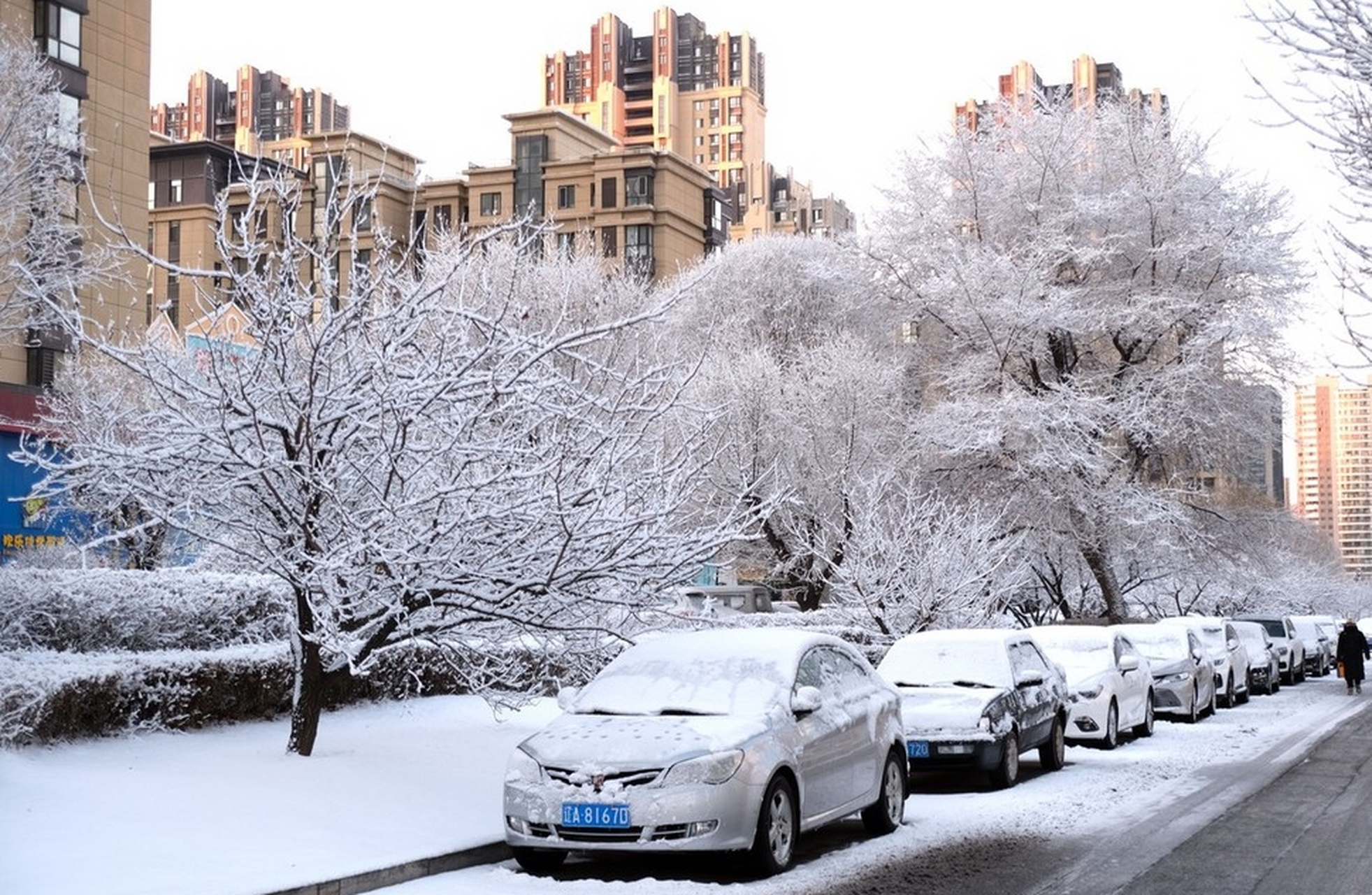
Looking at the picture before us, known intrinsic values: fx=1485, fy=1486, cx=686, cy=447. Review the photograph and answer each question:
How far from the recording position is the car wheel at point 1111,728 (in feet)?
63.1

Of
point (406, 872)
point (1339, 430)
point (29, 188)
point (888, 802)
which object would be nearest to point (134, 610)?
point (406, 872)

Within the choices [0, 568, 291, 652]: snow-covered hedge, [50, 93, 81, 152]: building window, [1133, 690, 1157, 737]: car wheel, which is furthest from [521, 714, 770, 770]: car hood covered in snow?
[50, 93, 81, 152]: building window

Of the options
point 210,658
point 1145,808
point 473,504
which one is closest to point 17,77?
point 210,658

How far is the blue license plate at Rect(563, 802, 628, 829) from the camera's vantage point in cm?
965

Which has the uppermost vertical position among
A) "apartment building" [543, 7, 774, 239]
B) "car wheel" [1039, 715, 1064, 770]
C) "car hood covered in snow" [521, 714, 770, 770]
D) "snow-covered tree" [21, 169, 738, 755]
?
"apartment building" [543, 7, 774, 239]

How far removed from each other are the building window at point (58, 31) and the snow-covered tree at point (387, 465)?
134 feet

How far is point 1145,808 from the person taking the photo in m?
13.4

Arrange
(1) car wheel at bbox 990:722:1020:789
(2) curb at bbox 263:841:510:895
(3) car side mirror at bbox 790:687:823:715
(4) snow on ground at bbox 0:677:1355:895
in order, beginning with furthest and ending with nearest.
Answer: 1. (1) car wheel at bbox 990:722:1020:789
2. (3) car side mirror at bbox 790:687:823:715
3. (4) snow on ground at bbox 0:677:1355:895
4. (2) curb at bbox 263:841:510:895

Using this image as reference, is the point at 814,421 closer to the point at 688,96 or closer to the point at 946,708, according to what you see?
the point at 946,708

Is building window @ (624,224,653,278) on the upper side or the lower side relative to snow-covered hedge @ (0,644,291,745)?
upper

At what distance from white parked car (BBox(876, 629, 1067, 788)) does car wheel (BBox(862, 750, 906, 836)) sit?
6.37 ft

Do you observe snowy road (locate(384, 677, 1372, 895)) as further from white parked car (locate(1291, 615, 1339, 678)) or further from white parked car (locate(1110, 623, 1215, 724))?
white parked car (locate(1291, 615, 1339, 678))

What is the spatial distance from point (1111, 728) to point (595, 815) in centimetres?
1149

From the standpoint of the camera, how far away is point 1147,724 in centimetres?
2155
